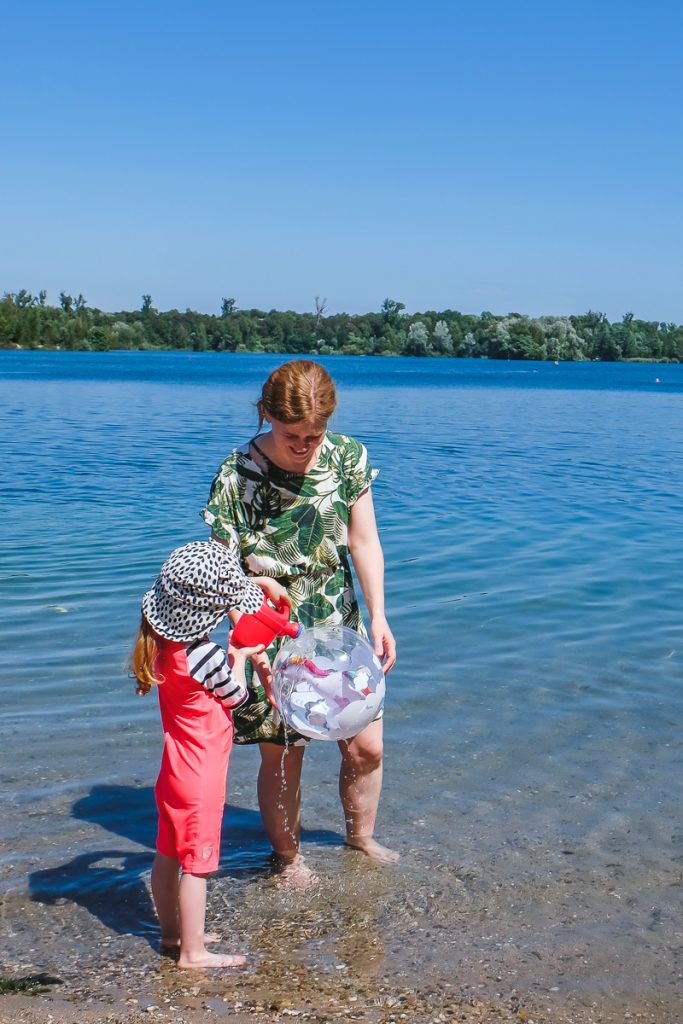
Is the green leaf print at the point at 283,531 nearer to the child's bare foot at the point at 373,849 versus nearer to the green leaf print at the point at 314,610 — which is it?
the green leaf print at the point at 314,610

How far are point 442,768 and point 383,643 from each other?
1.82 meters

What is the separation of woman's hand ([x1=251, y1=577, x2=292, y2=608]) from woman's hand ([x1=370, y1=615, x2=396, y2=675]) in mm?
422

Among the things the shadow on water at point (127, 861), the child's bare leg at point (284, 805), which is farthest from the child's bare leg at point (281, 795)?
the shadow on water at point (127, 861)

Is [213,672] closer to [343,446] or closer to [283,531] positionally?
[283,531]

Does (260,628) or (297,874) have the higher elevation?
(260,628)

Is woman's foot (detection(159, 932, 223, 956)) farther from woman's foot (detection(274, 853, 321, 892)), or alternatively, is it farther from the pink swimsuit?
woman's foot (detection(274, 853, 321, 892))

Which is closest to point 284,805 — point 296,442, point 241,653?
point 241,653

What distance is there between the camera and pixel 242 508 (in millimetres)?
4188

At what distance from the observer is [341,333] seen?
574ft

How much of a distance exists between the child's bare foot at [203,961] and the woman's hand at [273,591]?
1.28m

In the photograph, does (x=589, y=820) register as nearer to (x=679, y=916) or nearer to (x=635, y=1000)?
(x=679, y=916)

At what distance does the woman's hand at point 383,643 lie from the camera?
434 cm

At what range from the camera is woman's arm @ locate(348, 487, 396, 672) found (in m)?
4.34

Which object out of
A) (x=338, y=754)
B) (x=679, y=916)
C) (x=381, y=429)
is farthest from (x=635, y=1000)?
(x=381, y=429)
